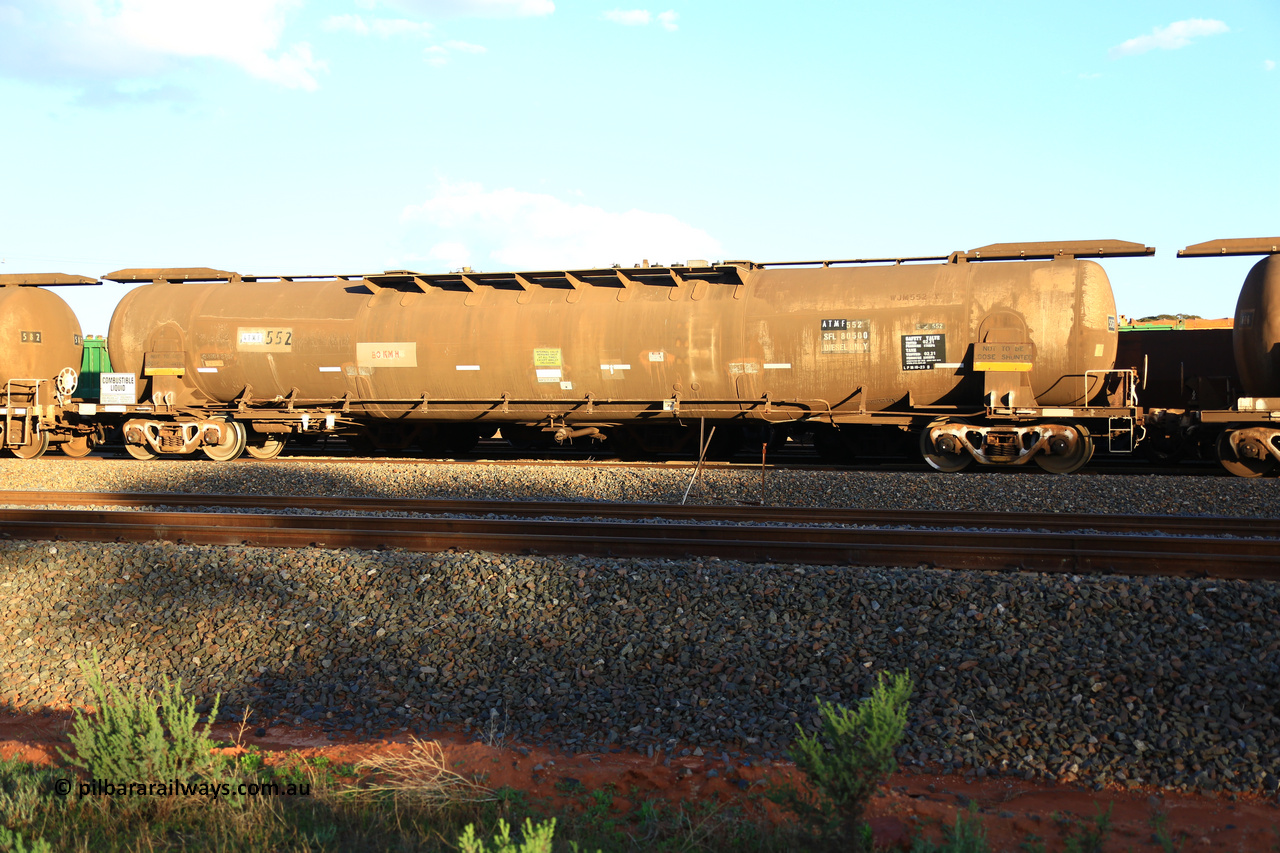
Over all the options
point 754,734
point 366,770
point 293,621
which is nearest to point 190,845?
point 366,770

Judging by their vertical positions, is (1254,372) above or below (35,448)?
above

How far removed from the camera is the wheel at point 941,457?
1327 centimetres

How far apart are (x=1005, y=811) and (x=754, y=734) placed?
131cm

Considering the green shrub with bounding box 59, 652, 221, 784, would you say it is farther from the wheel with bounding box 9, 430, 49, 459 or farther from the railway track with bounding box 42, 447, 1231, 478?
the wheel with bounding box 9, 430, 49, 459

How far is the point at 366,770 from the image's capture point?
4.28 m

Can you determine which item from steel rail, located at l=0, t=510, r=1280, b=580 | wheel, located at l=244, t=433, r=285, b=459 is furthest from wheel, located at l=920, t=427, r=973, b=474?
wheel, located at l=244, t=433, r=285, b=459

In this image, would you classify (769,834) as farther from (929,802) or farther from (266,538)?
(266,538)

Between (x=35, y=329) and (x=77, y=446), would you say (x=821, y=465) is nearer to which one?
(x=77, y=446)

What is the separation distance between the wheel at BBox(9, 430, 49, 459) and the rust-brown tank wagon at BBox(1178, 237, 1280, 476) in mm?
21700

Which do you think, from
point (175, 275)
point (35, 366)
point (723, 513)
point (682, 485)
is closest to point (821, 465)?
point (682, 485)

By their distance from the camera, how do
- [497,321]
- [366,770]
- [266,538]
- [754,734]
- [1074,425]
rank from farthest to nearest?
[497,321] → [1074,425] → [266,538] → [754,734] → [366,770]

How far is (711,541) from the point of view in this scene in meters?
7.14

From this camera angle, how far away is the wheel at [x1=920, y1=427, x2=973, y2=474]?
13273 mm

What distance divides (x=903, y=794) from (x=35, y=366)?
20.2 metres
